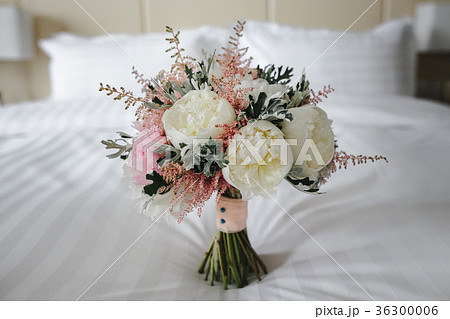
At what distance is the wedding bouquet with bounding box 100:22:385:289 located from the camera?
464 mm

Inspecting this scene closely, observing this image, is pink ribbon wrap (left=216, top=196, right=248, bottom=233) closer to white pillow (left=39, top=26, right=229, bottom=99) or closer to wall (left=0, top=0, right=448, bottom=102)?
white pillow (left=39, top=26, right=229, bottom=99)

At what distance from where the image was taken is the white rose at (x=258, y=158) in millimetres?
455

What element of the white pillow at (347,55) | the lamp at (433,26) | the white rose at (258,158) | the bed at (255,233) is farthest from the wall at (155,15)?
the white rose at (258,158)

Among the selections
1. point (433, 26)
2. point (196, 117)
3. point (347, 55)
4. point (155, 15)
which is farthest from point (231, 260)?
point (433, 26)

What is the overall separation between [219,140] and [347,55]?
1341 mm

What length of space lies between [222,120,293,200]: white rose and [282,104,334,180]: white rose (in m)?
0.02

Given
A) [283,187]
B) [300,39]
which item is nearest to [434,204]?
[283,187]

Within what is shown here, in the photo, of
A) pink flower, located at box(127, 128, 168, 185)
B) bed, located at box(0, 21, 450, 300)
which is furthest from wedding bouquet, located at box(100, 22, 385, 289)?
bed, located at box(0, 21, 450, 300)

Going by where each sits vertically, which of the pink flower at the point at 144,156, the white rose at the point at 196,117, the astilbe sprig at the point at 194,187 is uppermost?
the white rose at the point at 196,117

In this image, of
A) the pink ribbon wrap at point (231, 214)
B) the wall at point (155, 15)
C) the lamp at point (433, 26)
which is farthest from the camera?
the lamp at point (433, 26)

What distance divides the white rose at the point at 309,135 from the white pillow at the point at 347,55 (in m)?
1.10

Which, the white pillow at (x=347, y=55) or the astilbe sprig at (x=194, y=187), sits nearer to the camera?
the astilbe sprig at (x=194, y=187)

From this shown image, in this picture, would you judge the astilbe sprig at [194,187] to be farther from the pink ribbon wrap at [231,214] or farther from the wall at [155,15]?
the wall at [155,15]

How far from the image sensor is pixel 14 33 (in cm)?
189
